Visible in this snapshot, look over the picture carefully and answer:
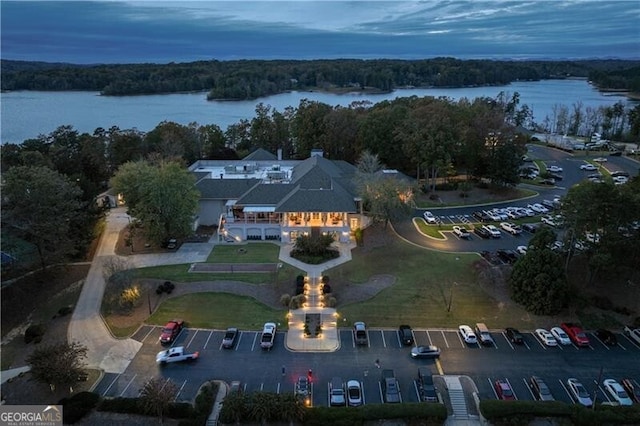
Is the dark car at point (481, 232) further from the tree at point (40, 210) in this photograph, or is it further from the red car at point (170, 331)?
the tree at point (40, 210)

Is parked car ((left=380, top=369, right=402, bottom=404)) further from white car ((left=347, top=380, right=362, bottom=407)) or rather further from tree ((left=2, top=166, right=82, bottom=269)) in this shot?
tree ((left=2, top=166, right=82, bottom=269))

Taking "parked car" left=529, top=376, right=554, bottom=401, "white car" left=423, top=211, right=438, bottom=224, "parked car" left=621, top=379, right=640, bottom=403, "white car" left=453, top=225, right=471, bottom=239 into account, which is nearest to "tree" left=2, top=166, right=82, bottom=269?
"white car" left=423, top=211, right=438, bottom=224

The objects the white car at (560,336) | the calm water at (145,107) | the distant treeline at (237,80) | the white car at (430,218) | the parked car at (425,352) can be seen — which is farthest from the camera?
the distant treeline at (237,80)

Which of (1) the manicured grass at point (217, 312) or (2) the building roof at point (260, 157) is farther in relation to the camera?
(2) the building roof at point (260, 157)

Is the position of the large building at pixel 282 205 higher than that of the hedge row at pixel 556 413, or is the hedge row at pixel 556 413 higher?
the large building at pixel 282 205

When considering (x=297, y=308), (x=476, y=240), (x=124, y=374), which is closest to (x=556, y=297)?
(x=476, y=240)

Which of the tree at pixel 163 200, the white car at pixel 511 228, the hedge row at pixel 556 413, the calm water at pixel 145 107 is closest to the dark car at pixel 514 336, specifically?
the hedge row at pixel 556 413

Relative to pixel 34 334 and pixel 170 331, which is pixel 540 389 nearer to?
pixel 170 331

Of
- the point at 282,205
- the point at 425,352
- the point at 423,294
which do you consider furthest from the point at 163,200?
the point at 425,352
